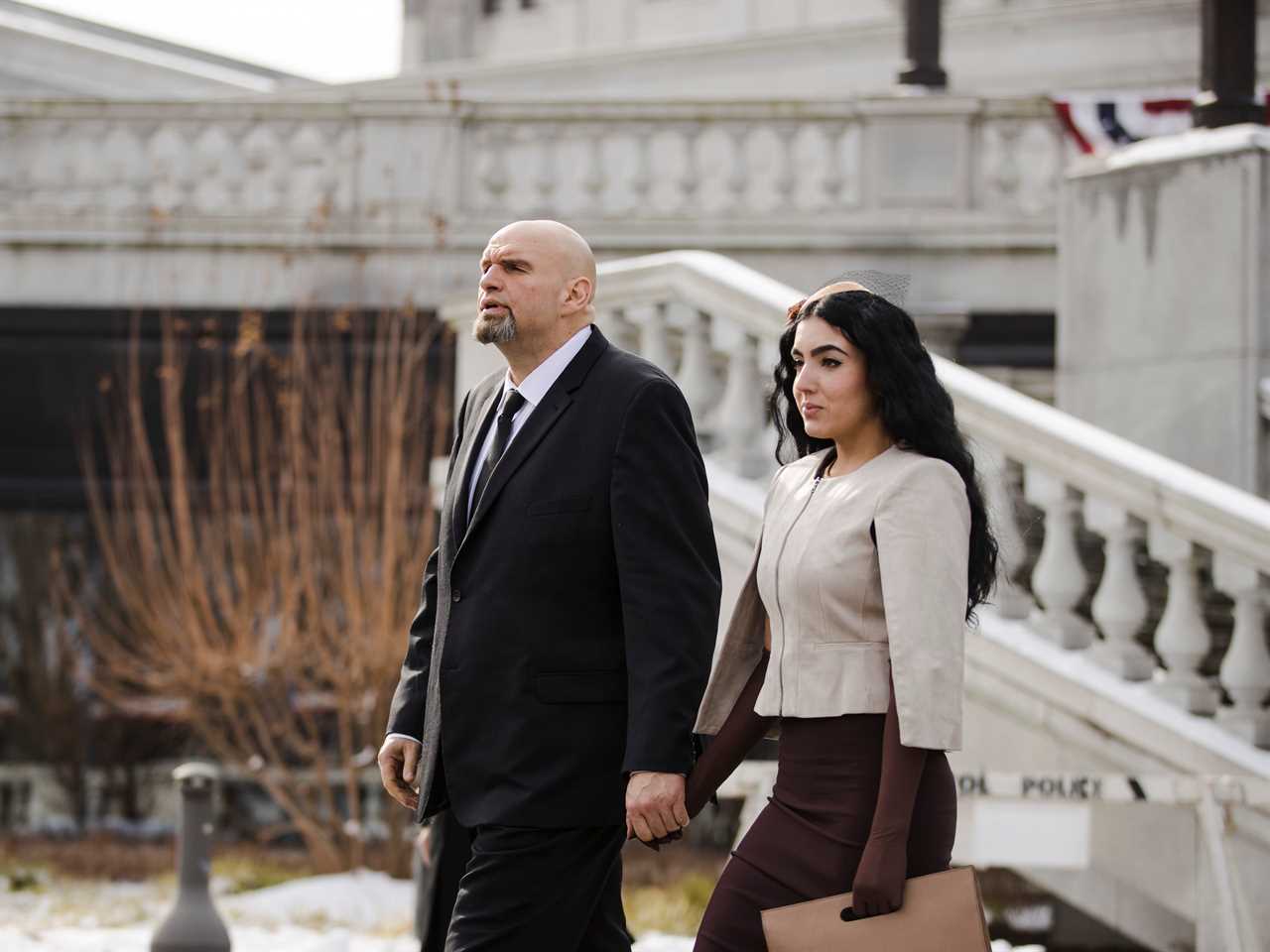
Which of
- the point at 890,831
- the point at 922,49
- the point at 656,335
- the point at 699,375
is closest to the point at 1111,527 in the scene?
the point at 699,375

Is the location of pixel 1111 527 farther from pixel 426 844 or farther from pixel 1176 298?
pixel 426 844

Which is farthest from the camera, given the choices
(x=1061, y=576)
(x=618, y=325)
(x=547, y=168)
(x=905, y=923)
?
(x=547, y=168)

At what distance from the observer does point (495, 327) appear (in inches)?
149

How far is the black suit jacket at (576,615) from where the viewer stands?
3598 millimetres

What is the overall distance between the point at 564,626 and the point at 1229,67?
22.1 ft

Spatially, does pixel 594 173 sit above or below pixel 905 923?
above

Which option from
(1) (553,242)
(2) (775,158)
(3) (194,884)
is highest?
(2) (775,158)

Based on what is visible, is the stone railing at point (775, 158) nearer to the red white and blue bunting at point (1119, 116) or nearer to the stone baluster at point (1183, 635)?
the red white and blue bunting at point (1119, 116)

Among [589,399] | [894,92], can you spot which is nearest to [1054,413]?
[589,399]

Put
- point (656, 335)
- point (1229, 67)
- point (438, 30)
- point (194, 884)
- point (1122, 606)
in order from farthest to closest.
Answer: point (438, 30), point (1229, 67), point (656, 335), point (194, 884), point (1122, 606)

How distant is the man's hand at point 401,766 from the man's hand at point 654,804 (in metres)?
0.68

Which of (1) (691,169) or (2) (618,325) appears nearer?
(2) (618,325)

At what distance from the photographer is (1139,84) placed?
752 inches

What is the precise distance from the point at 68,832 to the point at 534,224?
9.70 meters
